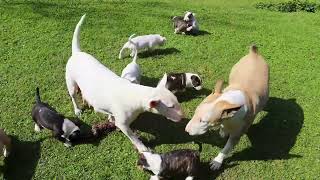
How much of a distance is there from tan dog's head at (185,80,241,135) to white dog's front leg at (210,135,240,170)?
60 cm

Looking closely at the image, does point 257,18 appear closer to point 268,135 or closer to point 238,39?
point 238,39

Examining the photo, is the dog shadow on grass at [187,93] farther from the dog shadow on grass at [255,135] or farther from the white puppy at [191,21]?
the white puppy at [191,21]

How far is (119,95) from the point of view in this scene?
228 inches

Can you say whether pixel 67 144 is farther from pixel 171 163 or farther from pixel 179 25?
pixel 179 25

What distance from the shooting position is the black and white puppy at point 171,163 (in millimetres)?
5516

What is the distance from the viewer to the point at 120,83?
19.4ft

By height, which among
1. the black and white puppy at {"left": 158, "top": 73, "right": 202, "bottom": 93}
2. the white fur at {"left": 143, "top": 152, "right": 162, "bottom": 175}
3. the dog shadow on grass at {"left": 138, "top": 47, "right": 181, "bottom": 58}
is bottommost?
the white fur at {"left": 143, "top": 152, "right": 162, "bottom": 175}

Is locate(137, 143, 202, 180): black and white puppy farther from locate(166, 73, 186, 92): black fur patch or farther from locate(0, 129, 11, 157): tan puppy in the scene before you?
locate(0, 129, 11, 157): tan puppy

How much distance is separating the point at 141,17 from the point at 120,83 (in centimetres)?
406

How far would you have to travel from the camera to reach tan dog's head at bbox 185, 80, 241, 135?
5289 millimetres

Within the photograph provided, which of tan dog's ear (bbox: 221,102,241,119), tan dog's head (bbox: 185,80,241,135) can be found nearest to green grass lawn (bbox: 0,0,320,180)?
tan dog's head (bbox: 185,80,241,135)

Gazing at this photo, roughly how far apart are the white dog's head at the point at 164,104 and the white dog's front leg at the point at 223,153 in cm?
83

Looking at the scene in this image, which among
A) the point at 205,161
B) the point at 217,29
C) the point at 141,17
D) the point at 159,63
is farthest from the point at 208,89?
the point at 141,17

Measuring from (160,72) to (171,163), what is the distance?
263 cm
